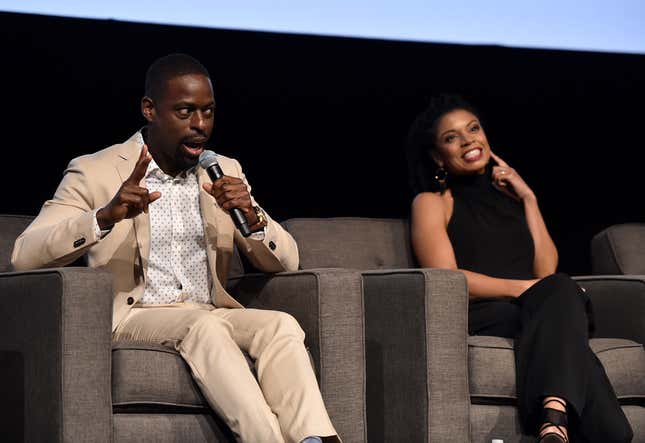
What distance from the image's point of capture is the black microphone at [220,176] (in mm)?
2727

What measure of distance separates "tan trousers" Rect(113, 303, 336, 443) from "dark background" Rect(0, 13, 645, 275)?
1324 millimetres

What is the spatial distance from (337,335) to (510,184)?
111 centimetres

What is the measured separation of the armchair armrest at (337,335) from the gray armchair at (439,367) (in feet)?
0.51

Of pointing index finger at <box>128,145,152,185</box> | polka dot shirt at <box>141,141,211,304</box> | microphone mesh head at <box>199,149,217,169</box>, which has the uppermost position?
microphone mesh head at <box>199,149,217,169</box>

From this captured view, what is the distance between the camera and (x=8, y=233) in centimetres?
325

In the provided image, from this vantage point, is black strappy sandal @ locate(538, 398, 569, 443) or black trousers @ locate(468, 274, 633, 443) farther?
black trousers @ locate(468, 274, 633, 443)

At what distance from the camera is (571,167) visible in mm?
4602

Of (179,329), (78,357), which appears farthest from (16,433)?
(179,329)

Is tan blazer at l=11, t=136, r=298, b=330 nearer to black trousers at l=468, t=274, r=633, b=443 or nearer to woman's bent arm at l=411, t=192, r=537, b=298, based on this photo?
woman's bent arm at l=411, t=192, r=537, b=298

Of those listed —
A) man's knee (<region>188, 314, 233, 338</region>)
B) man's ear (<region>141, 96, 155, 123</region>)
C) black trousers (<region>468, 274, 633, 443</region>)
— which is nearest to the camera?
man's knee (<region>188, 314, 233, 338</region>)

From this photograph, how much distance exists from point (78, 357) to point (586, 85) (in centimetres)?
276

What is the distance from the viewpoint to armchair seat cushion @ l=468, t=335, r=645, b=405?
10.0 feet

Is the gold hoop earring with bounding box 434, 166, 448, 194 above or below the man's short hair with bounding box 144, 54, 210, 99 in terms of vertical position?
A: below

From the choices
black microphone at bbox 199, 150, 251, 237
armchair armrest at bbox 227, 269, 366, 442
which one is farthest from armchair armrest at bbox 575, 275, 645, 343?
black microphone at bbox 199, 150, 251, 237
